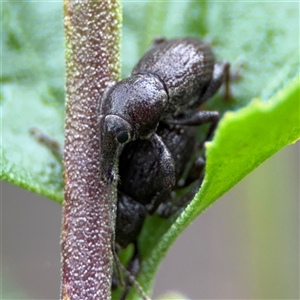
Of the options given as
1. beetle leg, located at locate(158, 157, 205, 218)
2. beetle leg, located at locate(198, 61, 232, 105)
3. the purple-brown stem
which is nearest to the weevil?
beetle leg, located at locate(158, 157, 205, 218)

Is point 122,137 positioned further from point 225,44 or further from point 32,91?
point 225,44

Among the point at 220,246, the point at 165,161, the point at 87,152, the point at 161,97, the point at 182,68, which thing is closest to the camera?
the point at 87,152

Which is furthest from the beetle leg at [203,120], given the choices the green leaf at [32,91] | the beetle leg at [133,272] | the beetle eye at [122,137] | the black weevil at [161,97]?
the beetle leg at [133,272]

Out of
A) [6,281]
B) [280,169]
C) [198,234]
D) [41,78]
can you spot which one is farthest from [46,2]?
[198,234]

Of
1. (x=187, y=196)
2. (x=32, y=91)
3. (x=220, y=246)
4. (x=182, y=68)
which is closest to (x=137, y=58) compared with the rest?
(x=182, y=68)

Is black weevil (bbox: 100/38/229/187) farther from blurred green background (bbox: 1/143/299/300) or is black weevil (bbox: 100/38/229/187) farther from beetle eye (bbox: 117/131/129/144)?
blurred green background (bbox: 1/143/299/300)

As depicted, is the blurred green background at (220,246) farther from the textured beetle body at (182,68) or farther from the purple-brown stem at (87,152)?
the purple-brown stem at (87,152)
